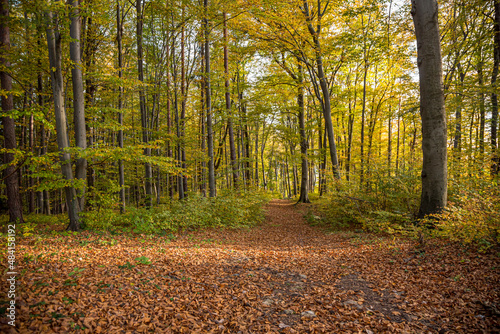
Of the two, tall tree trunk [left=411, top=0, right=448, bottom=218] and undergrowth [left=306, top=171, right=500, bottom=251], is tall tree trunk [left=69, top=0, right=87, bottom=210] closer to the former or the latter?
undergrowth [left=306, top=171, right=500, bottom=251]

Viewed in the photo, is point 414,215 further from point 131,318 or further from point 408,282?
point 131,318

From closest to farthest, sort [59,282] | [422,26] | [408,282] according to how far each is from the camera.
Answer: [59,282] → [408,282] → [422,26]

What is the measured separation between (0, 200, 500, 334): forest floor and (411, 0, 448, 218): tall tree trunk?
148cm

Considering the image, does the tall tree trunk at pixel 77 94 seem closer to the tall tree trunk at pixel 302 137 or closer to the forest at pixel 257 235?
the forest at pixel 257 235

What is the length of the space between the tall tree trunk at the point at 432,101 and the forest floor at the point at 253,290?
1.48m

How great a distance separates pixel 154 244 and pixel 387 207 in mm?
7496

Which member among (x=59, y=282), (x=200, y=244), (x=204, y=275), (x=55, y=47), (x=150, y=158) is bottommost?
(x=200, y=244)

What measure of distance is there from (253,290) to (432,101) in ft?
19.0

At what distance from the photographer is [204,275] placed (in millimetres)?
4070

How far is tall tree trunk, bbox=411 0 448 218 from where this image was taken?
5363 millimetres

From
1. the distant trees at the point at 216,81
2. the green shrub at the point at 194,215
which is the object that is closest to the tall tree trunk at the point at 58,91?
the distant trees at the point at 216,81

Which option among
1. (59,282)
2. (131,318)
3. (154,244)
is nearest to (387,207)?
(154,244)

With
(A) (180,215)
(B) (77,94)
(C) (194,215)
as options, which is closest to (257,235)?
(C) (194,215)

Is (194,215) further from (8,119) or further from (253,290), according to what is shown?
(8,119)
